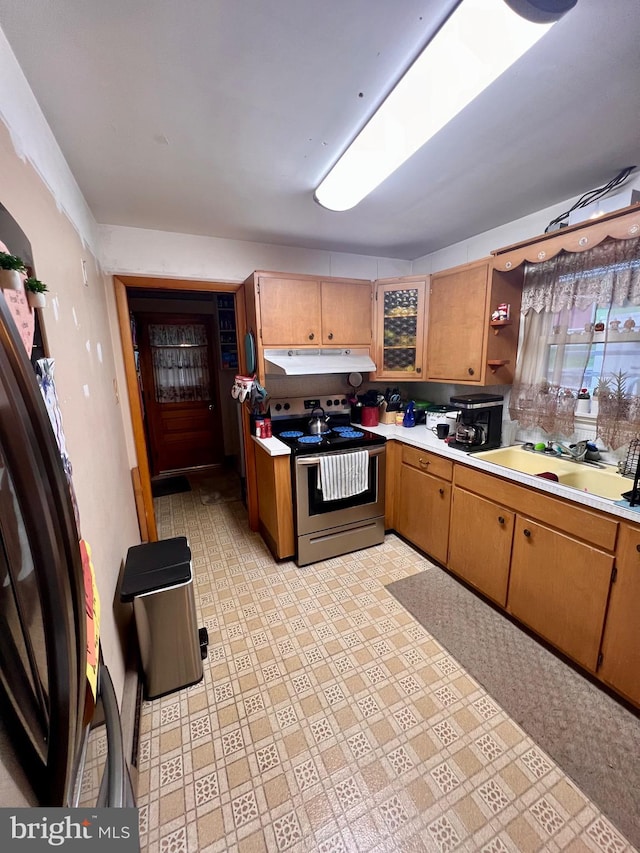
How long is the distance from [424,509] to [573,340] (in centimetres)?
140

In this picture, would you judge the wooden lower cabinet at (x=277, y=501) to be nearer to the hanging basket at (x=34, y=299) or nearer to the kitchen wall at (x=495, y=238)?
the hanging basket at (x=34, y=299)

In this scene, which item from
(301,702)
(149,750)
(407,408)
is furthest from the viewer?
(407,408)

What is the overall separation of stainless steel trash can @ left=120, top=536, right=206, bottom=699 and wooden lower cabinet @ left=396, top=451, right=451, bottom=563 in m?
Answer: 1.61

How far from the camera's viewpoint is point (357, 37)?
972mm

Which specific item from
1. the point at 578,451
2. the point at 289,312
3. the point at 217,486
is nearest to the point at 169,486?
the point at 217,486

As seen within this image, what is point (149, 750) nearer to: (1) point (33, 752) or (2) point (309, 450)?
(1) point (33, 752)

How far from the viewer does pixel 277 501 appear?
2.35 m

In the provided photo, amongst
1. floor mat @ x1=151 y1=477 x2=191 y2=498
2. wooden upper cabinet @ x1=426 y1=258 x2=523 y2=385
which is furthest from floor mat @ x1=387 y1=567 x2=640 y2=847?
floor mat @ x1=151 y1=477 x2=191 y2=498

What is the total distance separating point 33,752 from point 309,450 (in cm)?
196

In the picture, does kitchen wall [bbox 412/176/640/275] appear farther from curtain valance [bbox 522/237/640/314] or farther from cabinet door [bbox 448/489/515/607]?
cabinet door [bbox 448/489/515/607]

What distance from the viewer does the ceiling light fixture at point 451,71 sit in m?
0.82

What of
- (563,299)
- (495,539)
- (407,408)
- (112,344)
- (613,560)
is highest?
(563,299)

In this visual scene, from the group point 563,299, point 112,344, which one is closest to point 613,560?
point 563,299

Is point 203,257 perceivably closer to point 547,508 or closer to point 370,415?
point 370,415
